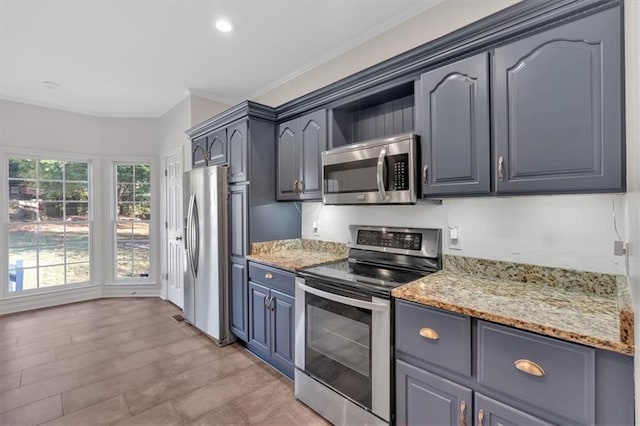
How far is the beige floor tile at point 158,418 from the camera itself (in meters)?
1.91

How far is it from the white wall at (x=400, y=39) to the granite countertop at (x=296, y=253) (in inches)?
62.7

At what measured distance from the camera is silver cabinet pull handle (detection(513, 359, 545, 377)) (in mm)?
1150

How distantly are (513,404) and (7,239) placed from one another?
216 inches

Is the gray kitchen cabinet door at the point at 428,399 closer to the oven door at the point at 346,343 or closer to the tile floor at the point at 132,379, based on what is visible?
the oven door at the point at 346,343

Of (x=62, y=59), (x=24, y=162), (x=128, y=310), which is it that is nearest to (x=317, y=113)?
(x=62, y=59)

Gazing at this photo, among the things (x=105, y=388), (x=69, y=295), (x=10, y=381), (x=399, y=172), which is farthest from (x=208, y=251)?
(x=69, y=295)

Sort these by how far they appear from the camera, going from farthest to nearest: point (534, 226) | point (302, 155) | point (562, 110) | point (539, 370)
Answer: point (302, 155)
point (534, 226)
point (562, 110)
point (539, 370)

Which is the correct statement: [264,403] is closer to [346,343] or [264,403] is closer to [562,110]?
[346,343]

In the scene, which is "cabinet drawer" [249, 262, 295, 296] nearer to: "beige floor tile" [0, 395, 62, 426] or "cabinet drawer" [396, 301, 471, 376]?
"cabinet drawer" [396, 301, 471, 376]

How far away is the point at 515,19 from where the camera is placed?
1.47 metres

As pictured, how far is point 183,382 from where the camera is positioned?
7.71 ft

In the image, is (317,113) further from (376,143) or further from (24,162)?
(24,162)

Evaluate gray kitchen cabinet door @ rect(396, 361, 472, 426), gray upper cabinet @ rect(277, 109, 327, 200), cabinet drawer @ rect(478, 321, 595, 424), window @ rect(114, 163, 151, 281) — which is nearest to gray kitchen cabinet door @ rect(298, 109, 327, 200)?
gray upper cabinet @ rect(277, 109, 327, 200)

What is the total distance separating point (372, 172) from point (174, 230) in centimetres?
322
